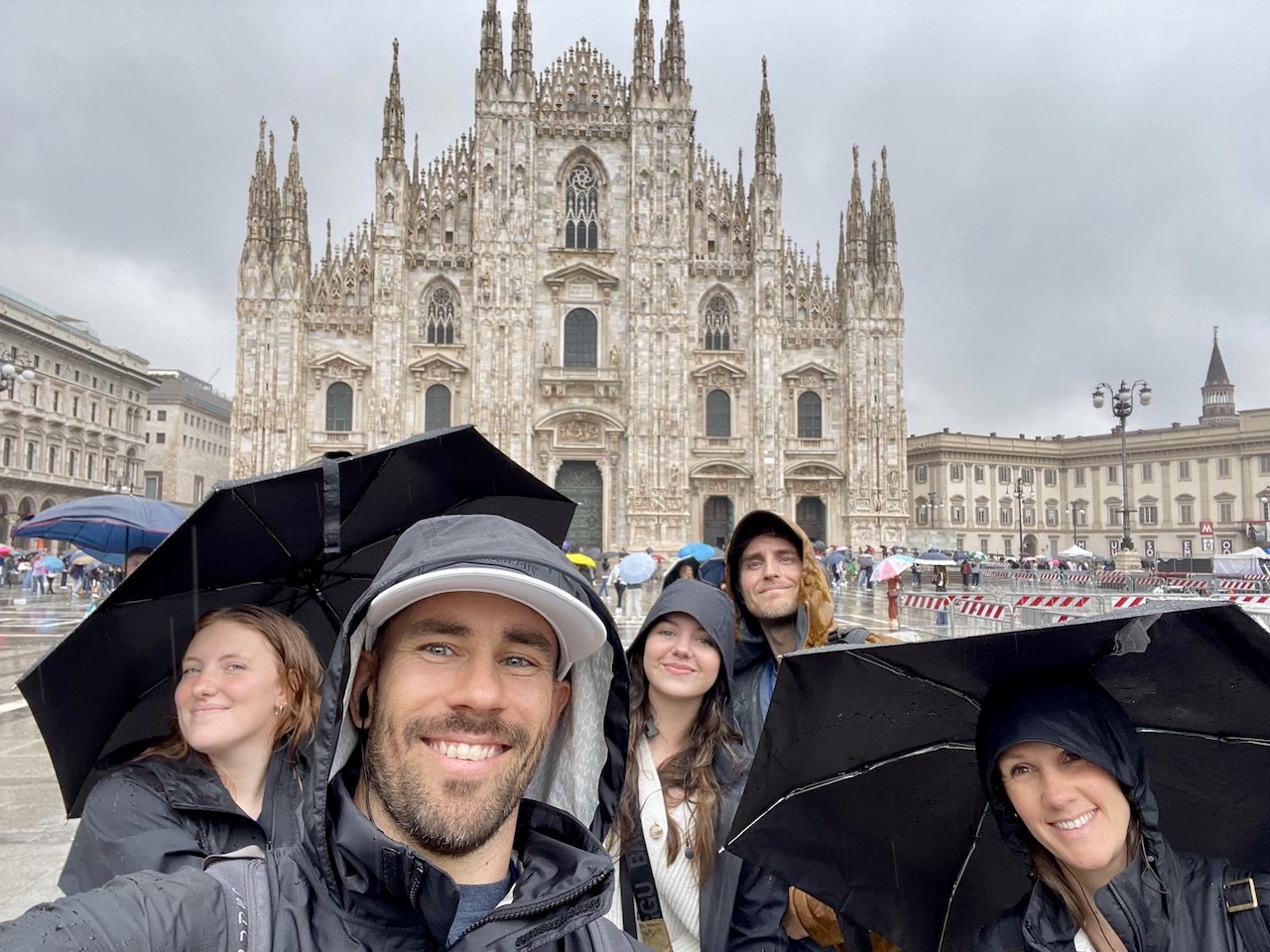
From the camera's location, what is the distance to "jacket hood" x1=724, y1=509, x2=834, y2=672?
11.3ft

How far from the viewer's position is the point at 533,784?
66.7 inches

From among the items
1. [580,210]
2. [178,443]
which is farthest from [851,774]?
[178,443]

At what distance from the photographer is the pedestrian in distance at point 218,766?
77.0 inches

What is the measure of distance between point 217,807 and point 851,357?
32416mm

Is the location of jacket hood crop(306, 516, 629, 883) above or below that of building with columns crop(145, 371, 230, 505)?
below

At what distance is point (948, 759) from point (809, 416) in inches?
1266

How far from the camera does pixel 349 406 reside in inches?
1248

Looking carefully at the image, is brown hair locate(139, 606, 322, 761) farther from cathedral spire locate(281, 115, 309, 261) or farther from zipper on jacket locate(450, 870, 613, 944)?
cathedral spire locate(281, 115, 309, 261)

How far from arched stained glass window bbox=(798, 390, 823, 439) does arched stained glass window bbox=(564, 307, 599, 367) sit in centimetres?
815

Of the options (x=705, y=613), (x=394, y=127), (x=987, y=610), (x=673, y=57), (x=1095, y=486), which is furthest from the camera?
(x=1095, y=486)

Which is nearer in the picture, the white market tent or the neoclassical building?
the white market tent

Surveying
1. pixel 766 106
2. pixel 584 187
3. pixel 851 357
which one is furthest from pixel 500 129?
pixel 851 357

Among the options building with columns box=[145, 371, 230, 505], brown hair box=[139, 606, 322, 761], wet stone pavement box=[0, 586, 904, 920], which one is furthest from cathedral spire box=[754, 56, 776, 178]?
building with columns box=[145, 371, 230, 505]

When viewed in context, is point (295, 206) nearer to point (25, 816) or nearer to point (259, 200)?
point (259, 200)
